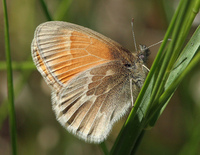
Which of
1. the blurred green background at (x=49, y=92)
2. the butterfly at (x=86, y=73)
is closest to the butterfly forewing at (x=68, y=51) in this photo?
the butterfly at (x=86, y=73)

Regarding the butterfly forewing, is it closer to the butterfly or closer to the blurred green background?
the butterfly

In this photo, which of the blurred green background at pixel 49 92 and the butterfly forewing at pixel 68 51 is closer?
the butterfly forewing at pixel 68 51

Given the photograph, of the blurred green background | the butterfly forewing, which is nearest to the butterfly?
the butterfly forewing

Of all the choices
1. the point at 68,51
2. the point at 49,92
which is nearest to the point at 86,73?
the point at 68,51

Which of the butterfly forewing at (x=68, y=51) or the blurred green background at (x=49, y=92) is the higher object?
the butterfly forewing at (x=68, y=51)

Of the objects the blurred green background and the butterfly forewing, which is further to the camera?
the blurred green background

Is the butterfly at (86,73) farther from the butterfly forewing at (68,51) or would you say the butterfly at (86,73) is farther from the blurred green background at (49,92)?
the blurred green background at (49,92)

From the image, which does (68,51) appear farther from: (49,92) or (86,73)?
(49,92)
